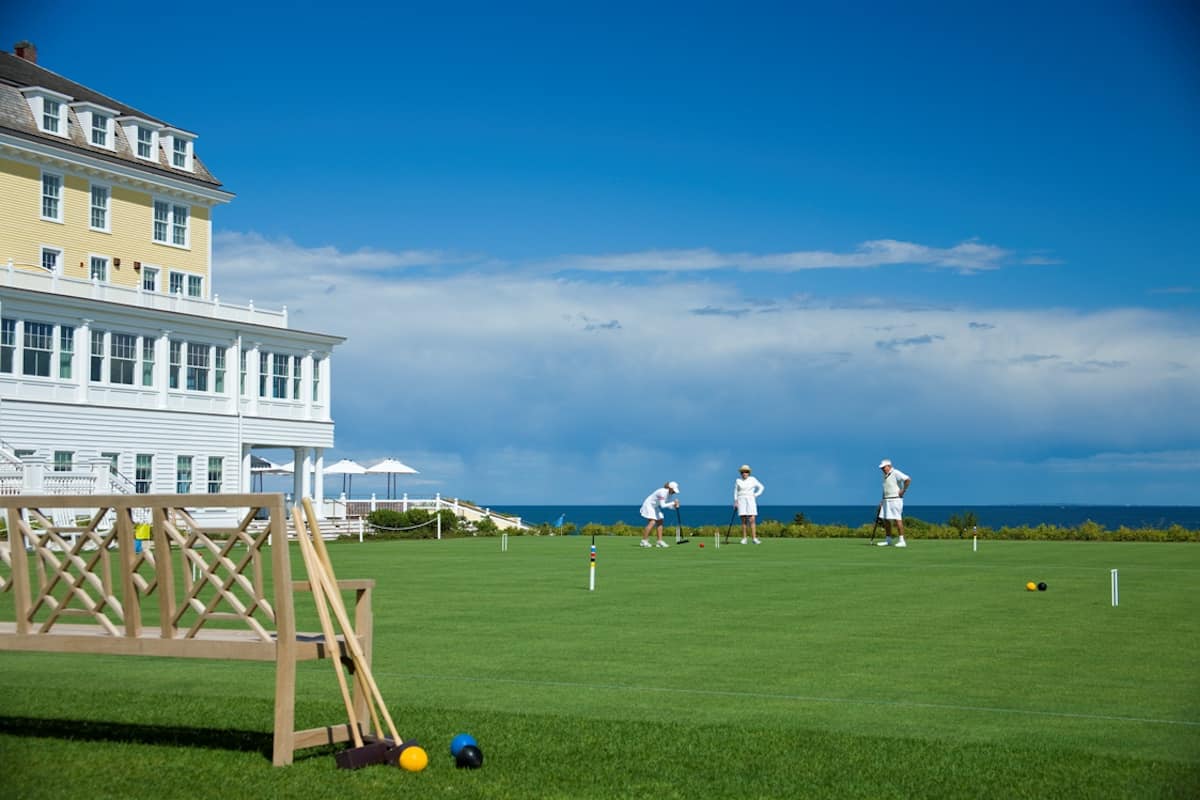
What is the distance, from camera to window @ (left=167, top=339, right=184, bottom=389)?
1944 inches

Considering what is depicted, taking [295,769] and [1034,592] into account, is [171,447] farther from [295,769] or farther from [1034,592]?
[295,769]

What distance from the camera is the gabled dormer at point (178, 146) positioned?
5438 cm

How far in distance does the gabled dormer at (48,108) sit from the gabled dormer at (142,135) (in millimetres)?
2518

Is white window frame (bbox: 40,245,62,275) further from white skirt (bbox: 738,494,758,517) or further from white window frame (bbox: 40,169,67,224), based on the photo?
white skirt (bbox: 738,494,758,517)

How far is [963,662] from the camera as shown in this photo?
12047 mm

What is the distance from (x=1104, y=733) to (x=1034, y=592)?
36.5 feet

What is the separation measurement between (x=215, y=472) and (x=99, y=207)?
436 inches

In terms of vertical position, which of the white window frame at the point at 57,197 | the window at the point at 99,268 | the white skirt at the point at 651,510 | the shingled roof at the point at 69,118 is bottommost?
the white skirt at the point at 651,510

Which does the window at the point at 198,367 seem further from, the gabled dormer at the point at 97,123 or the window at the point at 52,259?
the gabled dormer at the point at 97,123

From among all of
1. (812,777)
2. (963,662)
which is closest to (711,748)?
(812,777)

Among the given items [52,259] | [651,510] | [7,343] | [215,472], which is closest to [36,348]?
[7,343]

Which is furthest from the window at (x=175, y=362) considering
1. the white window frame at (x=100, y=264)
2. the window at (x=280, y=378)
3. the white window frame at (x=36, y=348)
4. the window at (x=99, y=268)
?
the white window frame at (x=36, y=348)

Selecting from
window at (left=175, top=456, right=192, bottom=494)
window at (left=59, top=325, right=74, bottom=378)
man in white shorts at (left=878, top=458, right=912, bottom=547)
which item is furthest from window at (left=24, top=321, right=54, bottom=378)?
man in white shorts at (left=878, top=458, right=912, bottom=547)

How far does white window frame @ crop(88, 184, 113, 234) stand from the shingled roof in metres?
1.22
